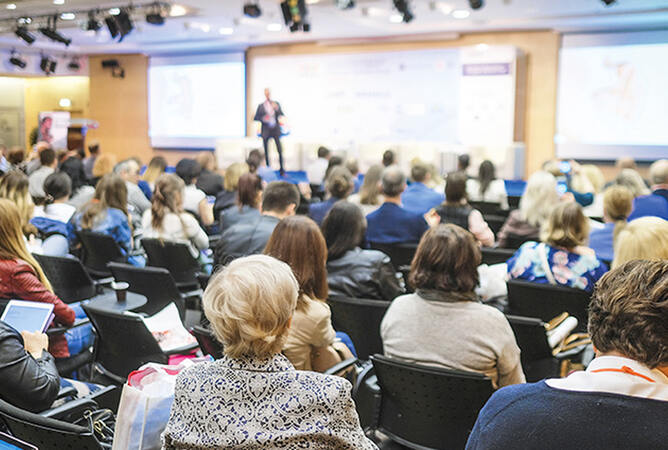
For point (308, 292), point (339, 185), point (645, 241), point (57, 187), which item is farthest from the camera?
point (339, 185)

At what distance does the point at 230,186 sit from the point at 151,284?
9.38 ft

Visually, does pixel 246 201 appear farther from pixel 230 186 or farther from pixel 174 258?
pixel 230 186

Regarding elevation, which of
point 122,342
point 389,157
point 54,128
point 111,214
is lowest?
point 122,342

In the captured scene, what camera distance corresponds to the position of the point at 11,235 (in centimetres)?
321

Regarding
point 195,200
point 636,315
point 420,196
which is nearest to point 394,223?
point 420,196

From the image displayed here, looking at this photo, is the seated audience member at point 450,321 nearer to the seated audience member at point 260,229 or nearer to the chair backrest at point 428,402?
the chair backrest at point 428,402

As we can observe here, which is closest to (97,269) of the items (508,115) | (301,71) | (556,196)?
(556,196)

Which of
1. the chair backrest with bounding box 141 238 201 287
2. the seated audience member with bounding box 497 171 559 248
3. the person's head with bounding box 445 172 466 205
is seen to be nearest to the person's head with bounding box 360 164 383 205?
the person's head with bounding box 445 172 466 205

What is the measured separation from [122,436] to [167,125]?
50.1 feet

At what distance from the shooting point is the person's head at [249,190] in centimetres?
502

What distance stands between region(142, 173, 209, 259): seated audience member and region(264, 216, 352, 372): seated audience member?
2.44 meters

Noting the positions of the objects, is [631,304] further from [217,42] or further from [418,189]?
[217,42]

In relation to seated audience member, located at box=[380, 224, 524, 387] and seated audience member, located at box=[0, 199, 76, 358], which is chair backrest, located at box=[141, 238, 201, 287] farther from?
seated audience member, located at box=[380, 224, 524, 387]

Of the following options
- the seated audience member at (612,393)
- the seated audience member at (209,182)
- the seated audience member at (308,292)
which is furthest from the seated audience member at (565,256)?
the seated audience member at (209,182)
